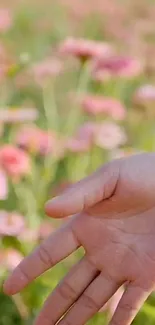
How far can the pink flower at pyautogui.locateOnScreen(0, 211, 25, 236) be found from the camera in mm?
1045

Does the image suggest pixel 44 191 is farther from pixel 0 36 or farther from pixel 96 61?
pixel 0 36

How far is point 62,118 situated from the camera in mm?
1739

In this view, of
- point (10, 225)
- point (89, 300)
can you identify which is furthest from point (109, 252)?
point (10, 225)

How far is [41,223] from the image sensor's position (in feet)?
3.92

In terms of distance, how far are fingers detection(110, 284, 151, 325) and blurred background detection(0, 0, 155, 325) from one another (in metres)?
0.15

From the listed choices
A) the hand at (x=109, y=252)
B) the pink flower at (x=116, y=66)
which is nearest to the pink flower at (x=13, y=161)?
the pink flower at (x=116, y=66)

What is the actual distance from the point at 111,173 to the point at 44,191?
0.59 meters

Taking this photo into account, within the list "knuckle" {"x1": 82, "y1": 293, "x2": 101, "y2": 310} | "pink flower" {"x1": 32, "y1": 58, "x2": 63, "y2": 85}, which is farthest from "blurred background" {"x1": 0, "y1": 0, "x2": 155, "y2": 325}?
"knuckle" {"x1": 82, "y1": 293, "x2": 101, "y2": 310}

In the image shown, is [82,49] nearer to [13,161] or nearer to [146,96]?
[146,96]

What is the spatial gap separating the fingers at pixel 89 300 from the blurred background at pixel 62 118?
0.15 m

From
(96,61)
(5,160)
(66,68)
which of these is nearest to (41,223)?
(5,160)

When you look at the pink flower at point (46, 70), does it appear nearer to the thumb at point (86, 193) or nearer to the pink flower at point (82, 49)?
the pink flower at point (82, 49)

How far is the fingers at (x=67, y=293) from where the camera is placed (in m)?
0.80

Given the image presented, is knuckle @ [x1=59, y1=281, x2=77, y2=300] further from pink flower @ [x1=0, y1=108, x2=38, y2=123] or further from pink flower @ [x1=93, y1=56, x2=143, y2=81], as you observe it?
pink flower @ [x1=93, y1=56, x2=143, y2=81]
